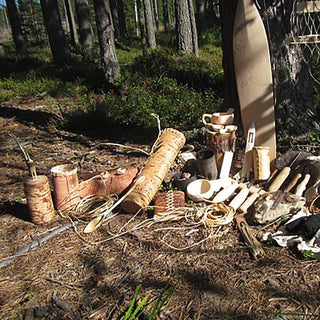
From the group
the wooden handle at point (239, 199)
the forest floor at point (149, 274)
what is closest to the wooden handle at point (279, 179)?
the wooden handle at point (239, 199)

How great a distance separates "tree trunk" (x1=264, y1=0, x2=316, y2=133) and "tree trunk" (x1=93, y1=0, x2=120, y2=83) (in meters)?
4.95

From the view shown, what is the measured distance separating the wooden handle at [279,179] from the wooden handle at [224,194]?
33 centimetres

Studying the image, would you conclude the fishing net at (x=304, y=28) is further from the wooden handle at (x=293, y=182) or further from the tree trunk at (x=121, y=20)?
the tree trunk at (x=121, y=20)

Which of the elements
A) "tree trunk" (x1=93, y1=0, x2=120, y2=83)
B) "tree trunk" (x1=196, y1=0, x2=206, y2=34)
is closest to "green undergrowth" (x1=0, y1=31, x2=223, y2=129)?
"tree trunk" (x1=93, y1=0, x2=120, y2=83)

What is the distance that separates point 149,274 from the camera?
6.95 ft

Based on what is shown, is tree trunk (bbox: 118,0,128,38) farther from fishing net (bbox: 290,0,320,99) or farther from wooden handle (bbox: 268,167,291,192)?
wooden handle (bbox: 268,167,291,192)

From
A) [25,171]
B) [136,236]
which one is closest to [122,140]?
[25,171]

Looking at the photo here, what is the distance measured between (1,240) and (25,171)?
56.7 inches

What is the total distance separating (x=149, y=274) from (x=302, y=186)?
1.49 metres

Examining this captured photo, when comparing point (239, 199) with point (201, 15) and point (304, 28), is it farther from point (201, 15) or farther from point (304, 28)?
point (201, 15)

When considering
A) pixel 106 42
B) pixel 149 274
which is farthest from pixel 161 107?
pixel 149 274

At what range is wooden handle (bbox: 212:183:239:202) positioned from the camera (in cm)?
279

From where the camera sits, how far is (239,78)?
3455mm

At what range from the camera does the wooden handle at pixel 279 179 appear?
2916mm
